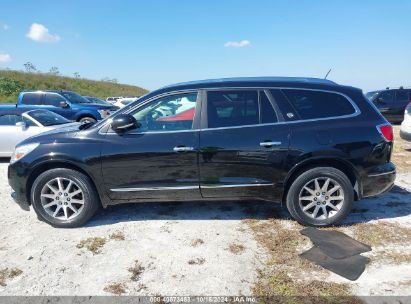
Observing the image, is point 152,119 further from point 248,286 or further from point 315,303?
point 315,303

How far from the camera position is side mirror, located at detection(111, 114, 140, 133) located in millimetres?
4094

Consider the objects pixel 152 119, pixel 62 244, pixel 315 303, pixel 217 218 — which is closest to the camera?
pixel 315 303

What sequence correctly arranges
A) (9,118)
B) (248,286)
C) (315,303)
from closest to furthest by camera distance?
(315,303) → (248,286) → (9,118)

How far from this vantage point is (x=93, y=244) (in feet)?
12.9

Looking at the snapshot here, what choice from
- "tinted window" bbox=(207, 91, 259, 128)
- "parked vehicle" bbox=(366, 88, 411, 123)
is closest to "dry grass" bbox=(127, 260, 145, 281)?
"tinted window" bbox=(207, 91, 259, 128)

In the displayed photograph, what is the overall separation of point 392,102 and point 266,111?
515 inches

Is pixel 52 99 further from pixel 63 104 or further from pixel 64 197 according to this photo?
pixel 64 197

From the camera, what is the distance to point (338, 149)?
162 inches

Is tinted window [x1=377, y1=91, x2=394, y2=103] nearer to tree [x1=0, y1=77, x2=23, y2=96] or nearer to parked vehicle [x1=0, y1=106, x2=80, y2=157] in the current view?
parked vehicle [x1=0, y1=106, x2=80, y2=157]

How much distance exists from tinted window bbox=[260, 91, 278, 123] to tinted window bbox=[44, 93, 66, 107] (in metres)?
11.4

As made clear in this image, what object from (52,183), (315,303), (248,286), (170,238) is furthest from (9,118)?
(315,303)

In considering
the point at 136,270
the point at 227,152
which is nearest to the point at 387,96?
the point at 227,152

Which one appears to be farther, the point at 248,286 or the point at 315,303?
the point at 248,286

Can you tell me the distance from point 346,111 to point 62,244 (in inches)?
147
